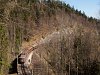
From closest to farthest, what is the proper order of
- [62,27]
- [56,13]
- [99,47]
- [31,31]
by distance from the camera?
[99,47]
[31,31]
[62,27]
[56,13]

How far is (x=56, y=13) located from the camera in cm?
4731

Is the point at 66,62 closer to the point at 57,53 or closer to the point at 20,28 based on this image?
the point at 57,53

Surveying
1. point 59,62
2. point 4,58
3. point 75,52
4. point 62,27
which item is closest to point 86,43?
point 75,52

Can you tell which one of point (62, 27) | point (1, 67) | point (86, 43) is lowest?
point (1, 67)

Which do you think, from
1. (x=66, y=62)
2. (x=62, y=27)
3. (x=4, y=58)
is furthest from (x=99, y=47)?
(x=4, y=58)

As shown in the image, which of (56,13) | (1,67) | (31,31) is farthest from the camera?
(56,13)

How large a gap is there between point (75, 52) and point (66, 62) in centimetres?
161

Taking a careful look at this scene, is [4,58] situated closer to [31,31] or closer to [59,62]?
[59,62]

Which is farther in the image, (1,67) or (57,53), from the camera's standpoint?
(57,53)

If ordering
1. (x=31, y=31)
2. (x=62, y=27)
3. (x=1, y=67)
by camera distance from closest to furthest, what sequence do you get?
(x=1, y=67), (x=31, y=31), (x=62, y=27)

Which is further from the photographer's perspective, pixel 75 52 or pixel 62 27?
pixel 62 27

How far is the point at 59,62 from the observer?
3581cm

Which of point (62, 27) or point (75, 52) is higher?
point (62, 27)

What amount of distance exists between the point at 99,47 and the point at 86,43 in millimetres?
1659
